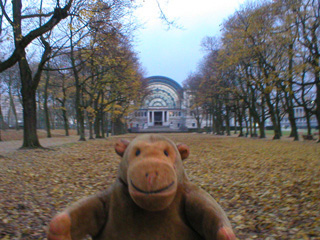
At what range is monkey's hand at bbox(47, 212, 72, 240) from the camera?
1750 mm

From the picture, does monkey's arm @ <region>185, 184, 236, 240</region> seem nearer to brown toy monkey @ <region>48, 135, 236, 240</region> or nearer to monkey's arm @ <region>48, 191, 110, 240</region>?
brown toy monkey @ <region>48, 135, 236, 240</region>

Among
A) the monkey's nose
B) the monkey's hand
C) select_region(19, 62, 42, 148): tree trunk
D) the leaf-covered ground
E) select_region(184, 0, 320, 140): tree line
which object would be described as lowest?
the leaf-covered ground

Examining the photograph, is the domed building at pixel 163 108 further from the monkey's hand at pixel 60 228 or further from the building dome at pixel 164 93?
the monkey's hand at pixel 60 228

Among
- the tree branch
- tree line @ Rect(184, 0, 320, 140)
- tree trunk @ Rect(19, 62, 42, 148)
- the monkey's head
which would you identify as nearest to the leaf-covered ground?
the monkey's head

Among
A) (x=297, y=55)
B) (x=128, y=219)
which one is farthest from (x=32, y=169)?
(x=297, y=55)

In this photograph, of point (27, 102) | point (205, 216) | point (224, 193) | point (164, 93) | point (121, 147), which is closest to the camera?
point (205, 216)

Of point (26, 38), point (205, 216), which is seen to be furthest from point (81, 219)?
point (26, 38)

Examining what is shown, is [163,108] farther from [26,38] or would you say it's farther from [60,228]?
[60,228]

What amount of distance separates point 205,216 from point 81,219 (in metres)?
0.93

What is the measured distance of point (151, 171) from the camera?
171cm

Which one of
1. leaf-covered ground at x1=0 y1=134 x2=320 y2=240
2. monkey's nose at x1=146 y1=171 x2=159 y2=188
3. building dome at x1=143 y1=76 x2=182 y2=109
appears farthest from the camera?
building dome at x1=143 y1=76 x2=182 y2=109

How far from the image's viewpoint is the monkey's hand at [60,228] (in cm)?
175

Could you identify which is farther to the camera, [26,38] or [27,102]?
[27,102]

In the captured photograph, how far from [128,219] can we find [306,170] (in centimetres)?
661
